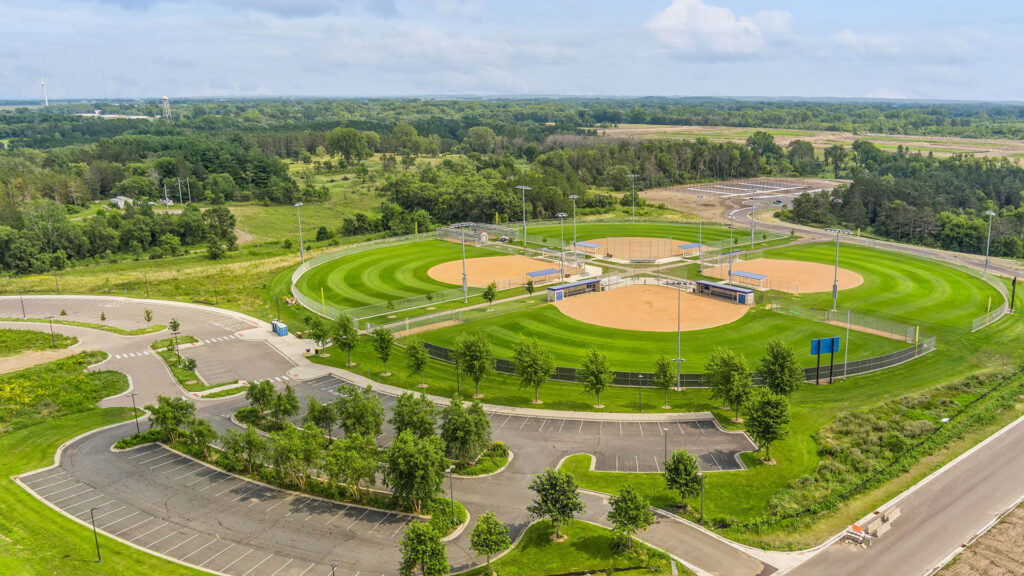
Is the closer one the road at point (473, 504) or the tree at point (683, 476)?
the road at point (473, 504)

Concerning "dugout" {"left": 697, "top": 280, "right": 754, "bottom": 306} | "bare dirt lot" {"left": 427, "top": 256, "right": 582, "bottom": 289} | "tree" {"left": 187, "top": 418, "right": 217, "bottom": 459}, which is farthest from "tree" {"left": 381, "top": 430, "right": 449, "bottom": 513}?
"dugout" {"left": 697, "top": 280, "right": 754, "bottom": 306}

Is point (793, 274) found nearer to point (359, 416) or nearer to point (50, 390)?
point (359, 416)

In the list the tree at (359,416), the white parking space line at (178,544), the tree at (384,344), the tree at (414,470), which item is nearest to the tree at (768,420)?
the tree at (414,470)

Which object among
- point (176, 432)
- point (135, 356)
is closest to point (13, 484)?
point (176, 432)

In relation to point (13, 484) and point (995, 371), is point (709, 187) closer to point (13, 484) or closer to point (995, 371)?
point (995, 371)

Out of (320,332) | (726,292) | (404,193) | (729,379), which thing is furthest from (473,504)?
(404,193)

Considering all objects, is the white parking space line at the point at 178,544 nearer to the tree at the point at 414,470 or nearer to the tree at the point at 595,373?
the tree at the point at 414,470
